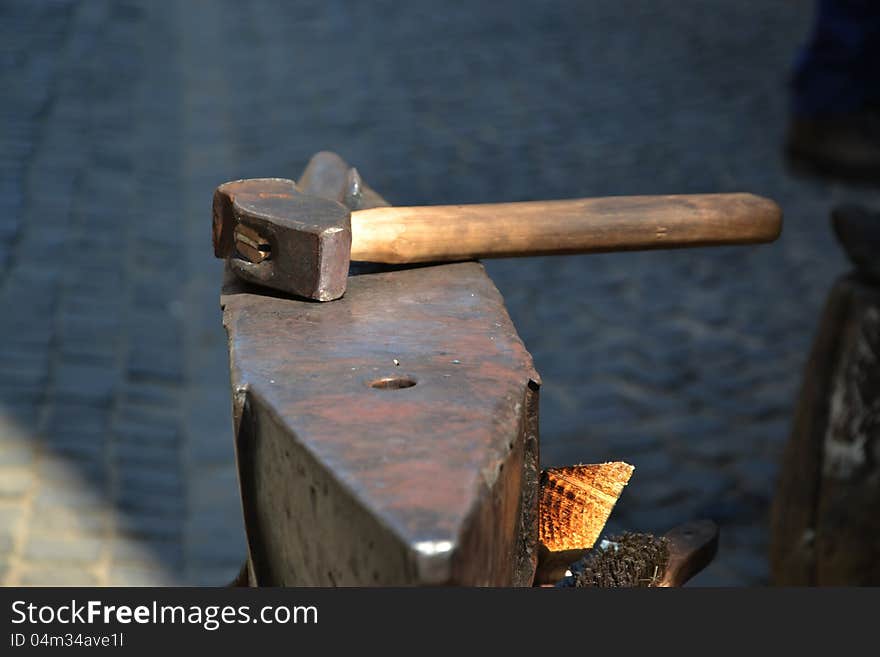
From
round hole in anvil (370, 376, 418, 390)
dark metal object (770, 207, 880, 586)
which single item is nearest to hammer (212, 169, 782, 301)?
round hole in anvil (370, 376, 418, 390)

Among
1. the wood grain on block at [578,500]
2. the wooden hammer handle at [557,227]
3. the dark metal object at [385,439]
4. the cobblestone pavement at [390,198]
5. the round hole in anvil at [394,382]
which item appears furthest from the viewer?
the cobblestone pavement at [390,198]

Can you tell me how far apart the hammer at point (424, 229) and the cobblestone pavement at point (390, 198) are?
73.4 inches

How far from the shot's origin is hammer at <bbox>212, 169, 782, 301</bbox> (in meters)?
1.79

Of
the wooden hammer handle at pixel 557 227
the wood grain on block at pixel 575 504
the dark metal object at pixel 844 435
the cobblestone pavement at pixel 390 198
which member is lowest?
the cobblestone pavement at pixel 390 198

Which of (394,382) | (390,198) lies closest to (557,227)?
(394,382)

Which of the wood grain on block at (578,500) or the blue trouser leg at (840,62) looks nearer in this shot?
the wood grain on block at (578,500)

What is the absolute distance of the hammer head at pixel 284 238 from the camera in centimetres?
176

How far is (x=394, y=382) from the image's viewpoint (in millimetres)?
1454

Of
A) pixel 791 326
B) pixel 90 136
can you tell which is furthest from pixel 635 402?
pixel 90 136

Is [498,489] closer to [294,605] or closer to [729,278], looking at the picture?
[294,605]

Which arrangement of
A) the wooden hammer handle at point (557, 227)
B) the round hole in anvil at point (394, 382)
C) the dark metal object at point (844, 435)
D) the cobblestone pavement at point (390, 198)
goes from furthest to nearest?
the cobblestone pavement at point (390, 198)
the dark metal object at point (844, 435)
the wooden hammer handle at point (557, 227)
the round hole in anvil at point (394, 382)

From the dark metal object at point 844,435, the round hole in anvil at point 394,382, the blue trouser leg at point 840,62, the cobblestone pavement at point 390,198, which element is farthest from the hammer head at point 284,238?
the blue trouser leg at point 840,62

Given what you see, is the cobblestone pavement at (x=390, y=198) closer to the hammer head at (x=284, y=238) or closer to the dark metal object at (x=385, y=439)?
the hammer head at (x=284, y=238)

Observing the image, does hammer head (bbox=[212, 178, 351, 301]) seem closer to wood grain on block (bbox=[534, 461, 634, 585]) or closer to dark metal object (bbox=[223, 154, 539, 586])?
dark metal object (bbox=[223, 154, 539, 586])
